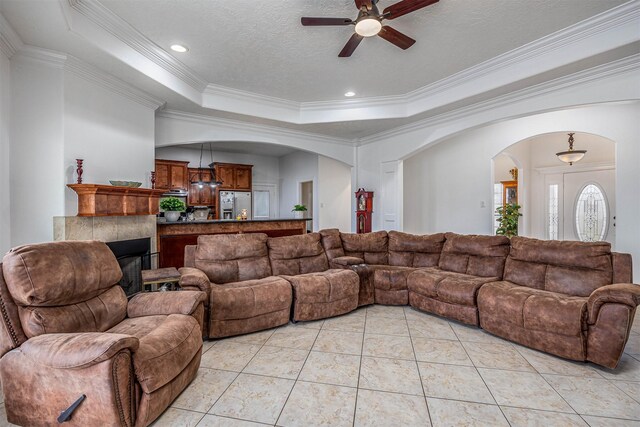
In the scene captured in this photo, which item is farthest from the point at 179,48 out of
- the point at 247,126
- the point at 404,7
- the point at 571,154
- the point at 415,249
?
the point at 571,154

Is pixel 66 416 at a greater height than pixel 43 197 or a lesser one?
lesser

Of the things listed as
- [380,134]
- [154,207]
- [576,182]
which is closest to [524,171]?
[576,182]

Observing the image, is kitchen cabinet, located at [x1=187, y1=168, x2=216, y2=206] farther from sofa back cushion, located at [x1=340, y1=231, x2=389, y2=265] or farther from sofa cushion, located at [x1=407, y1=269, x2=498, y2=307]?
sofa cushion, located at [x1=407, y1=269, x2=498, y2=307]

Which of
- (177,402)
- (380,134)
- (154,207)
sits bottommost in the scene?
(177,402)

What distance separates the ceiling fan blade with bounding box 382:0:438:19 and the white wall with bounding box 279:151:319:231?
18.6 feet

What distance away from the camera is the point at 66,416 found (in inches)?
62.8

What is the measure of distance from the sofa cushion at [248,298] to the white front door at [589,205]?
21.2ft

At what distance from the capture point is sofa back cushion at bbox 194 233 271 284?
134 inches

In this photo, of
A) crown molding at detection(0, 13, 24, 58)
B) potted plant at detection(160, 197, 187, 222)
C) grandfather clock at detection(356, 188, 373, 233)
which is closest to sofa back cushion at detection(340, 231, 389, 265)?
grandfather clock at detection(356, 188, 373, 233)

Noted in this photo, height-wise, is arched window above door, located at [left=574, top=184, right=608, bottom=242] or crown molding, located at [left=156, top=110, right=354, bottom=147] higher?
crown molding, located at [left=156, top=110, right=354, bottom=147]

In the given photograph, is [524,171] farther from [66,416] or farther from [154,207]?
[66,416]

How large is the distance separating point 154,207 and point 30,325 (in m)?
2.40

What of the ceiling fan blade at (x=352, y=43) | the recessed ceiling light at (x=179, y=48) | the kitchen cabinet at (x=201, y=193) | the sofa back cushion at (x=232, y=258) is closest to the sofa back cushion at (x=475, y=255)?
the sofa back cushion at (x=232, y=258)

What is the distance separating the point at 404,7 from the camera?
92.6 inches
